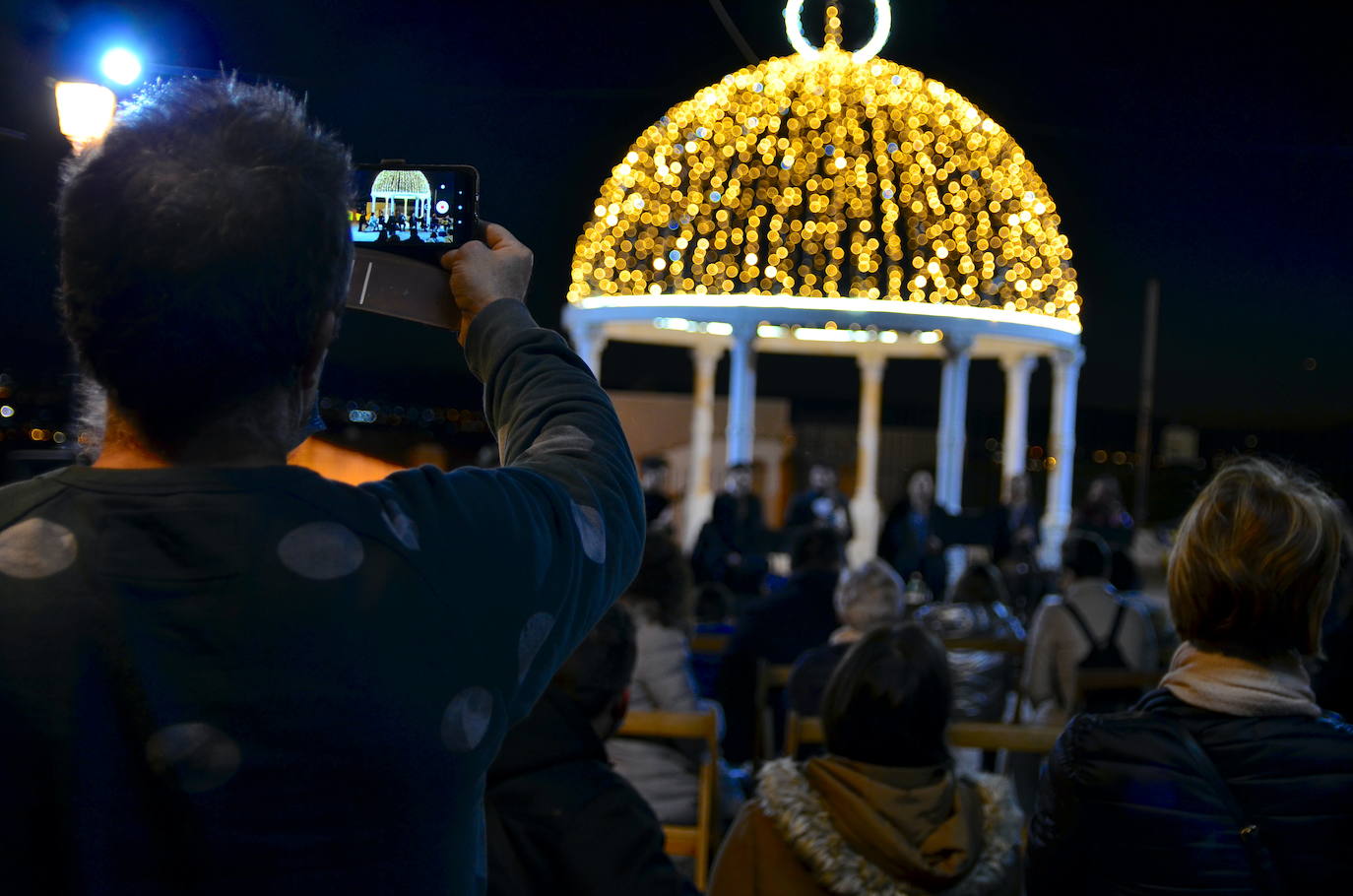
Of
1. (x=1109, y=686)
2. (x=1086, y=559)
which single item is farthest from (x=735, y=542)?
(x=1109, y=686)

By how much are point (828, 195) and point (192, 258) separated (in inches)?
468

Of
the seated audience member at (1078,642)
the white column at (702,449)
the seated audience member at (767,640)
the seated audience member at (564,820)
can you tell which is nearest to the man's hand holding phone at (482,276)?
the seated audience member at (564,820)

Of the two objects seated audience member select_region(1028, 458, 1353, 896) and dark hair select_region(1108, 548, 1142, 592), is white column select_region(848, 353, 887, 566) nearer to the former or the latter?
dark hair select_region(1108, 548, 1142, 592)

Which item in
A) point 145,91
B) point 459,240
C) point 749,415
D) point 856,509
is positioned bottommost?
point 856,509

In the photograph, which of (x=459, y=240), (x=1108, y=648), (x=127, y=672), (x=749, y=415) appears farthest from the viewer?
(x=749, y=415)

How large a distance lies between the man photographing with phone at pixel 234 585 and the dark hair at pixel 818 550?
5.44 metres

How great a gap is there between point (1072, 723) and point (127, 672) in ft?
5.53

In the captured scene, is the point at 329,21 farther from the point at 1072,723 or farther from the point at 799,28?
the point at 1072,723

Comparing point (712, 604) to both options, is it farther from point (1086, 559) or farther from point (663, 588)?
point (663, 588)

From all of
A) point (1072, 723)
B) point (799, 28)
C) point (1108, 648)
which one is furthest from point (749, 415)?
point (1072, 723)

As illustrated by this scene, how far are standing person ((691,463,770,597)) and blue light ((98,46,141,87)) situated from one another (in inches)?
337

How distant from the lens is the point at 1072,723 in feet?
7.51

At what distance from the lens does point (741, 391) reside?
1462 centimetres

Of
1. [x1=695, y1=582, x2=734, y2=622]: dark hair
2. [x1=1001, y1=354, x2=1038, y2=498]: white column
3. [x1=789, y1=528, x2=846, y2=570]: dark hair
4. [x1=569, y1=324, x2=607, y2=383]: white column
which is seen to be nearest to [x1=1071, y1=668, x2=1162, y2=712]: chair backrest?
[x1=789, y1=528, x2=846, y2=570]: dark hair
